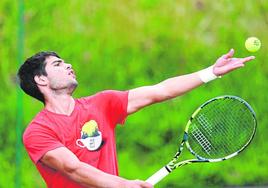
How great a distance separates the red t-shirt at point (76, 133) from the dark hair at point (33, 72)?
18cm

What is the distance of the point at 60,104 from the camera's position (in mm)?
5445

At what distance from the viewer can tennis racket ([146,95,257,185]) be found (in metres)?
5.76

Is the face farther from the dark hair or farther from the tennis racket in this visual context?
the tennis racket

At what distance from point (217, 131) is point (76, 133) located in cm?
103

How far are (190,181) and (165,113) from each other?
613 mm

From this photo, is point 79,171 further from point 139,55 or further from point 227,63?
point 139,55

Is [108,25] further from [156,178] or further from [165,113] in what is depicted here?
[156,178]

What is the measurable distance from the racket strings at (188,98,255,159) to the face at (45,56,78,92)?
759 millimetres

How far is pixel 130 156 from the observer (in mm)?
9391

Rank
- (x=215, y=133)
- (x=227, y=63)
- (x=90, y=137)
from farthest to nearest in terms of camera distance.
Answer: (x=215, y=133), (x=227, y=63), (x=90, y=137)

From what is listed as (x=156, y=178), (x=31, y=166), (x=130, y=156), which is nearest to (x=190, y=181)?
(x=130, y=156)

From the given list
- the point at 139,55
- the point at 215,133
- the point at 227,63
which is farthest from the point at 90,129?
the point at 139,55

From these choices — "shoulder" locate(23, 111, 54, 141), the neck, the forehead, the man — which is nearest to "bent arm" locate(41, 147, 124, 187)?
the man

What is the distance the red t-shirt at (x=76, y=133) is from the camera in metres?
5.26
